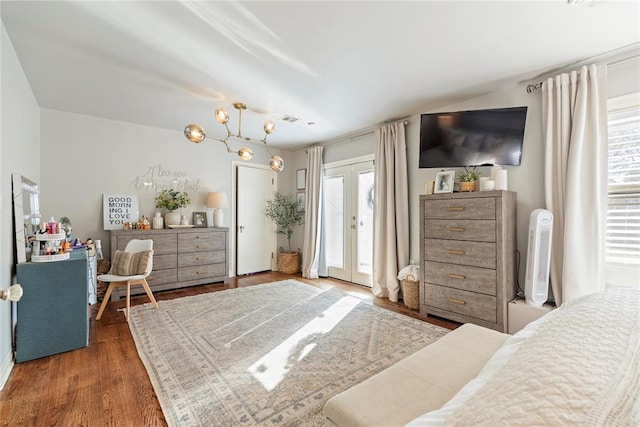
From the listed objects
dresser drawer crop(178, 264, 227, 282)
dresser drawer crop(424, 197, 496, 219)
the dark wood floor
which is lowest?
the dark wood floor

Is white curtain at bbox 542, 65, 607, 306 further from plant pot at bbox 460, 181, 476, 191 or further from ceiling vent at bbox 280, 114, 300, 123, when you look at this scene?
ceiling vent at bbox 280, 114, 300, 123

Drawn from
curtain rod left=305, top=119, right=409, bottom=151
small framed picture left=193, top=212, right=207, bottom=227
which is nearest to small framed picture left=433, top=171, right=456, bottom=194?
curtain rod left=305, top=119, right=409, bottom=151

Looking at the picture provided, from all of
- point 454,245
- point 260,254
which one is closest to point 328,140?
point 260,254

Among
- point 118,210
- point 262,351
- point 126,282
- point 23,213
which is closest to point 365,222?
point 262,351

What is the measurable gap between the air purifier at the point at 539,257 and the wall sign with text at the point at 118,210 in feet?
16.2

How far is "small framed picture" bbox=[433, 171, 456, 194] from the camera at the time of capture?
3.17 m

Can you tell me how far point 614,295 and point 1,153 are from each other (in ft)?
11.8

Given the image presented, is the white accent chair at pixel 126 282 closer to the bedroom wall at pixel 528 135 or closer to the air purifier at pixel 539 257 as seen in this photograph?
the bedroom wall at pixel 528 135

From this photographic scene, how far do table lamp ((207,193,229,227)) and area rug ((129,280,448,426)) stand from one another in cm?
146

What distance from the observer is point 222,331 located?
2775mm

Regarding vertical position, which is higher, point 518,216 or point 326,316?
point 518,216

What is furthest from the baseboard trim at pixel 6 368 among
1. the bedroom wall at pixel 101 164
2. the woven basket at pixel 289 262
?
the woven basket at pixel 289 262

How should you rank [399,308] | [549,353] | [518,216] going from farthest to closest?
[399,308], [518,216], [549,353]

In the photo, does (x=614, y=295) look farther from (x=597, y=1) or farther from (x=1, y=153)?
(x=1, y=153)
